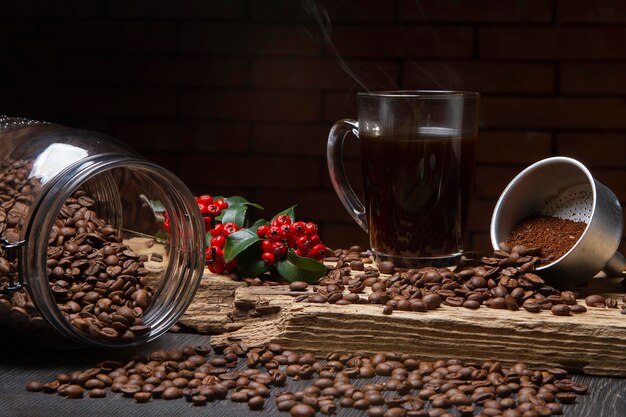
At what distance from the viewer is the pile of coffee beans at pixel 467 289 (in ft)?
4.49

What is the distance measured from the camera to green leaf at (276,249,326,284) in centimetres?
150

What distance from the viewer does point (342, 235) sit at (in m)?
2.38

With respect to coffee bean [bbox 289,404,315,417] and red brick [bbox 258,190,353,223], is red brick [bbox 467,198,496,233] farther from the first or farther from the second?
coffee bean [bbox 289,404,315,417]

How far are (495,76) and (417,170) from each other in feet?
2.70

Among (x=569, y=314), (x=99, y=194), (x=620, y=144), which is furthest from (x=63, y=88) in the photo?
(x=569, y=314)

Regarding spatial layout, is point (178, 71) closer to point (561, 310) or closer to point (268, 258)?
point (268, 258)

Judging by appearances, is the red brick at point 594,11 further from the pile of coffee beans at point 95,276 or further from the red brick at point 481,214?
the pile of coffee beans at point 95,276

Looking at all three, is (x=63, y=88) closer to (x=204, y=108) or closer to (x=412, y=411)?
(x=204, y=108)

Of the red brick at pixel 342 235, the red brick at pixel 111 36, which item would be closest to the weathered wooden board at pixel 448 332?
the red brick at pixel 342 235

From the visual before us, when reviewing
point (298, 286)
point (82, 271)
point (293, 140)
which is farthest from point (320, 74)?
point (82, 271)

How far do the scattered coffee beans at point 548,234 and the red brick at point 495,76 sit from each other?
0.71 metres

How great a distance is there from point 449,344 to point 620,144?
1.10 m

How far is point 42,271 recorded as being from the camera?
48.1 inches

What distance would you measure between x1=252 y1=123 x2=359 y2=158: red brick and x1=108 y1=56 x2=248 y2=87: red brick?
14 centimetres
